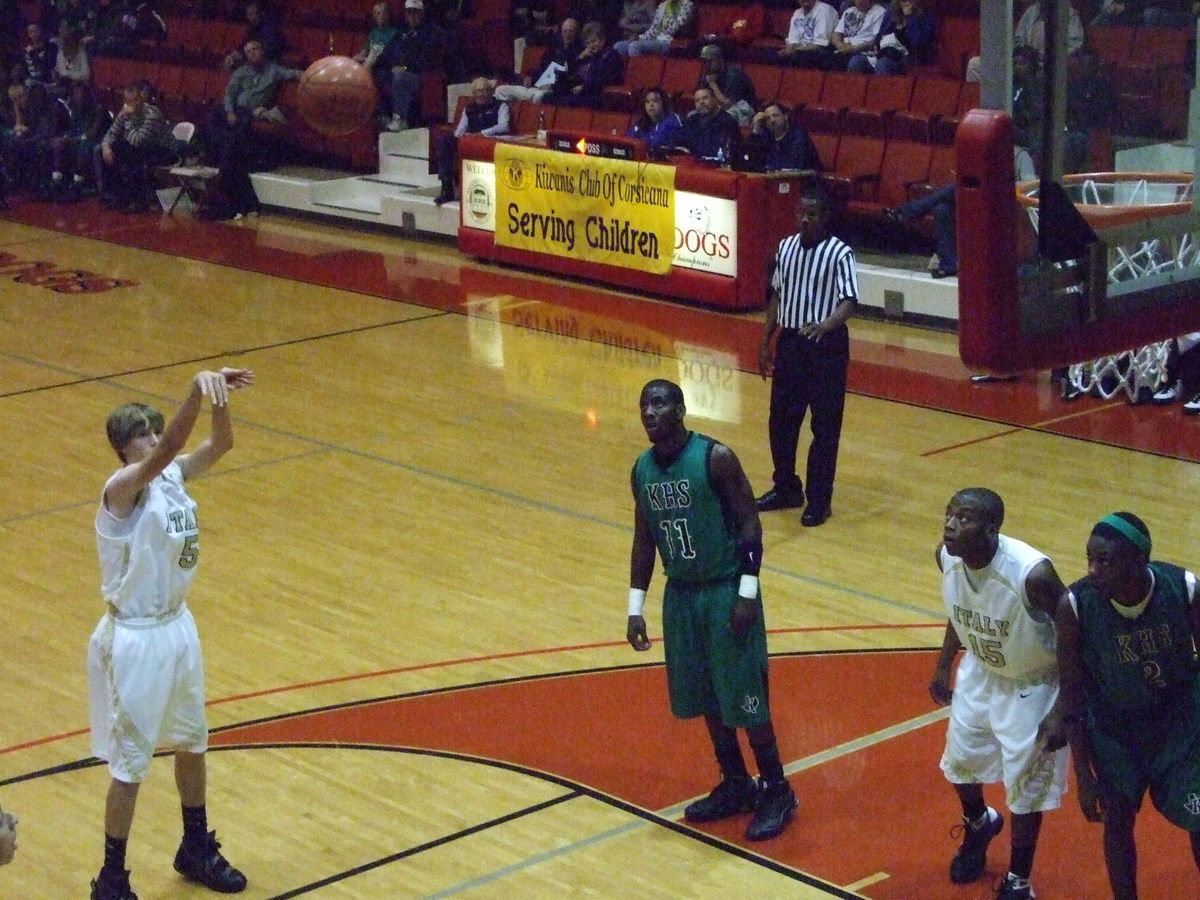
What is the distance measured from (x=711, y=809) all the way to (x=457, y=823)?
92cm

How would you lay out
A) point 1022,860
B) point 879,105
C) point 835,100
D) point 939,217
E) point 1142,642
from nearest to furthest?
point 1142,642 < point 1022,860 < point 939,217 < point 879,105 < point 835,100

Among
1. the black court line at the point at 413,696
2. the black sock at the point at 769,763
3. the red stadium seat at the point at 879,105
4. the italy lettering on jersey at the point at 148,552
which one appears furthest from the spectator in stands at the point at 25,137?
the black sock at the point at 769,763

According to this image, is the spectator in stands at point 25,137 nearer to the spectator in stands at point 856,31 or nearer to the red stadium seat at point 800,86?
the red stadium seat at point 800,86

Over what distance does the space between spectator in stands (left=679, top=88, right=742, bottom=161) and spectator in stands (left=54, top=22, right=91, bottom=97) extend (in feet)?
37.5

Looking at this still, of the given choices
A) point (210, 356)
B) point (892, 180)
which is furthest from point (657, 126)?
point (210, 356)

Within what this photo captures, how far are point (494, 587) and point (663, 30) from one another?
1127 centimetres

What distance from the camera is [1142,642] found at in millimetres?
5141

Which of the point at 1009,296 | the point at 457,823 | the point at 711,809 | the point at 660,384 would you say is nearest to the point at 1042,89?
the point at 1009,296

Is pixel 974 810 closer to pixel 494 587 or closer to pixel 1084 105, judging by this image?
pixel 1084 105

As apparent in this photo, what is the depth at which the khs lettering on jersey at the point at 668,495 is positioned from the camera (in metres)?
6.22

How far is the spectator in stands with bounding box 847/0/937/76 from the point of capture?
16812mm

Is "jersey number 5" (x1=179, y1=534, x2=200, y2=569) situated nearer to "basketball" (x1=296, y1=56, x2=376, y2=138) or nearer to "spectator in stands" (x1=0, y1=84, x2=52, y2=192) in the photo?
"basketball" (x1=296, y1=56, x2=376, y2=138)

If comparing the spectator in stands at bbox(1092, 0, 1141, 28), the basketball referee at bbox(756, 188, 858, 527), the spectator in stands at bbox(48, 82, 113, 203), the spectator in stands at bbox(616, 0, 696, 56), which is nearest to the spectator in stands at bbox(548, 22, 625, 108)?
the spectator in stands at bbox(616, 0, 696, 56)

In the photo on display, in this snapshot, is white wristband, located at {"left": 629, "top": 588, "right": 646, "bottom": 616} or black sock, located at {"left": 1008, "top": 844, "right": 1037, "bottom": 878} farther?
white wristband, located at {"left": 629, "top": 588, "right": 646, "bottom": 616}
